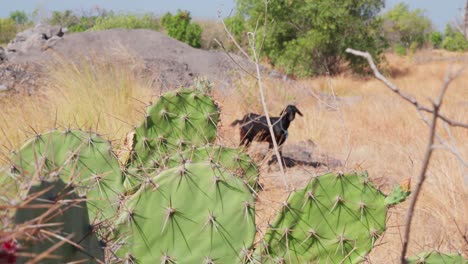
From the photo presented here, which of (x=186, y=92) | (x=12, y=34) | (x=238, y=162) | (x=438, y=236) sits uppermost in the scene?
(x=186, y=92)

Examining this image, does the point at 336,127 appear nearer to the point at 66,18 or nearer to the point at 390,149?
the point at 390,149

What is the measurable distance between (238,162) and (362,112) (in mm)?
6339

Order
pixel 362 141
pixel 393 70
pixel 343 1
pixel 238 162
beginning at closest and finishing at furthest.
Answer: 1. pixel 238 162
2. pixel 362 141
3. pixel 343 1
4. pixel 393 70

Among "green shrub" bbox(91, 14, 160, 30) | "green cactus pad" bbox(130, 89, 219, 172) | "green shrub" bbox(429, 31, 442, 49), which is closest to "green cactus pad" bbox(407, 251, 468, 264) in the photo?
"green cactus pad" bbox(130, 89, 219, 172)

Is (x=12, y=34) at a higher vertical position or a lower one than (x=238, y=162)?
lower

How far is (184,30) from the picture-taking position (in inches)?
1050

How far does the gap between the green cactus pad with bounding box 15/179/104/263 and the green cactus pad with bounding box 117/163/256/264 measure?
501mm

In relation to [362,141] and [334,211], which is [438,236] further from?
[362,141]

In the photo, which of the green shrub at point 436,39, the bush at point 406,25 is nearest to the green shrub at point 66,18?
the bush at point 406,25

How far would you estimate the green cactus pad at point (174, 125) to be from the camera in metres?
3.25

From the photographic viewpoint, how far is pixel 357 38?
18.9 meters

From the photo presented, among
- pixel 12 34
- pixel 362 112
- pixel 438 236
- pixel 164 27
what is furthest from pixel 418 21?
pixel 438 236

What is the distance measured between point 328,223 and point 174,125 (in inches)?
49.9

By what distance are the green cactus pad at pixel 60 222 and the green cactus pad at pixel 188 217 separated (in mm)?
501
